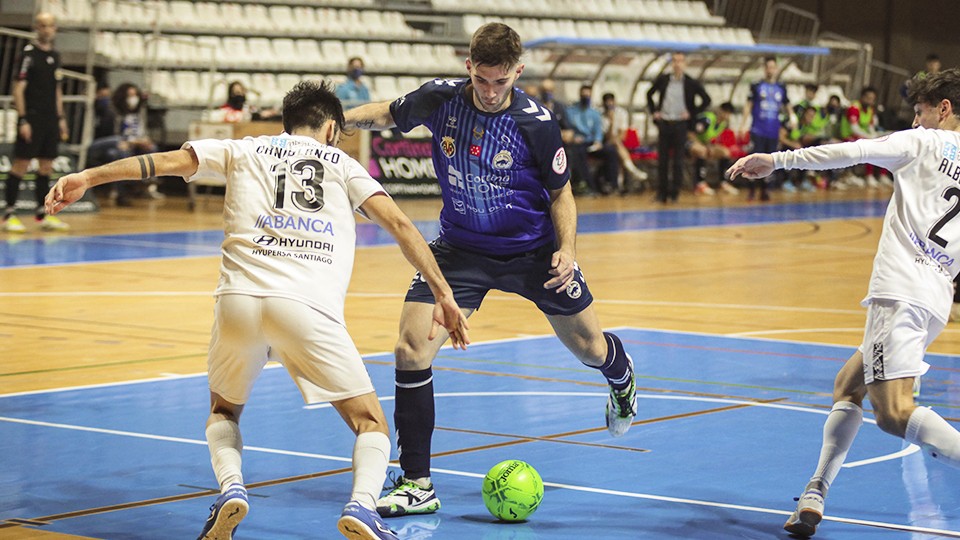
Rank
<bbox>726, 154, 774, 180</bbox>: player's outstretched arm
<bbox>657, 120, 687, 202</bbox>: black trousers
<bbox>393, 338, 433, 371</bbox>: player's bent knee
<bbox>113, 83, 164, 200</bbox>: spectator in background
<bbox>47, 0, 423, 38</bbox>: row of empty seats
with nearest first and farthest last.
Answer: <bbox>726, 154, 774, 180</bbox>: player's outstretched arm
<bbox>393, 338, 433, 371</bbox>: player's bent knee
<bbox>113, 83, 164, 200</bbox>: spectator in background
<bbox>47, 0, 423, 38</bbox>: row of empty seats
<bbox>657, 120, 687, 202</bbox>: black trousers

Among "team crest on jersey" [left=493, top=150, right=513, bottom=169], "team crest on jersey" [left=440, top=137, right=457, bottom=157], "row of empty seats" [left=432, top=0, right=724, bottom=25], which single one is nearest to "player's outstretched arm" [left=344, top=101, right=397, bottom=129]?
"team crest on jersey" [left=440, top=137, right=457, bottom=157]

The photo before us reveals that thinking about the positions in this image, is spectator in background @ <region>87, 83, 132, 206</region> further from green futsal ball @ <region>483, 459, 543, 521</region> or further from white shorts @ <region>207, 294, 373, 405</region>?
white shorts @ <region>207, 294, 373, 405</region>

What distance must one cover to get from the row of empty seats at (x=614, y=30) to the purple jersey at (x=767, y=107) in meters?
5.01

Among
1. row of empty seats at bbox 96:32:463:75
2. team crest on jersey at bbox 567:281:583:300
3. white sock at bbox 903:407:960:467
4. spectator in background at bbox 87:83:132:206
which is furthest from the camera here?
row of empty seats at bbox 96:32:463:75

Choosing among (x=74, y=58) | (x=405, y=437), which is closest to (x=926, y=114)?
(x=405, y=437)

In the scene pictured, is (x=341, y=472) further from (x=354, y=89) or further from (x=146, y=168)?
(x=354, y=89)

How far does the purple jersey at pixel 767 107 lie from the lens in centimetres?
2562

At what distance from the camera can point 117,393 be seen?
813 cm

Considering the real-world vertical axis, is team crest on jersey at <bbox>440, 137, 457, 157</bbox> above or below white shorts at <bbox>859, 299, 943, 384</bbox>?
above

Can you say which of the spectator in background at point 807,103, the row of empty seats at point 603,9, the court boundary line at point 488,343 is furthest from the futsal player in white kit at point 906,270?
the spectator in background at point 807,103

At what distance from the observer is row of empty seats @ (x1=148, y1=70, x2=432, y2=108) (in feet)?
75.8

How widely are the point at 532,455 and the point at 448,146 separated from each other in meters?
1.56

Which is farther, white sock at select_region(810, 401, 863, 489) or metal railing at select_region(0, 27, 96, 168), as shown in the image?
metal railing at select_region(0, 27, 96, 168)

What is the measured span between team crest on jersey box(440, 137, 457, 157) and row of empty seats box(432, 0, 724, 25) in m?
22.5
